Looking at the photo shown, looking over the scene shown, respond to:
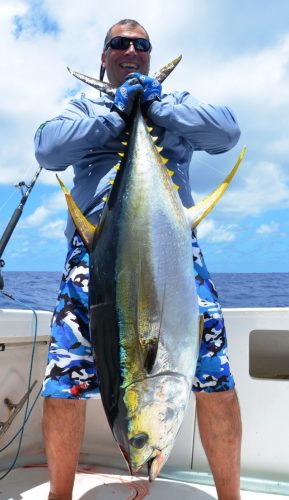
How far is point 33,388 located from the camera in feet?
8.74

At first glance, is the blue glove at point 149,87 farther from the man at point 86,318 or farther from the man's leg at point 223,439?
the man's leg at point 223,439

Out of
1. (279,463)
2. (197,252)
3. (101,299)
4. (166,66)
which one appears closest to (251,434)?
(279,463)

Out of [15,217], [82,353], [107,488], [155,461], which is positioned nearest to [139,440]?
[155,461]

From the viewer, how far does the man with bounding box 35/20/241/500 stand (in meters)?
1.74

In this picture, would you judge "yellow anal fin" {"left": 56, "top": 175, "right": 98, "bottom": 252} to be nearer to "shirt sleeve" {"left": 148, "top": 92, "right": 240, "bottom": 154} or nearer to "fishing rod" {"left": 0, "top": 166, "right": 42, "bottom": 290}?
"shirt sleeve" {"left": 148, "top": 92, "right": 240, "bottom": 154}

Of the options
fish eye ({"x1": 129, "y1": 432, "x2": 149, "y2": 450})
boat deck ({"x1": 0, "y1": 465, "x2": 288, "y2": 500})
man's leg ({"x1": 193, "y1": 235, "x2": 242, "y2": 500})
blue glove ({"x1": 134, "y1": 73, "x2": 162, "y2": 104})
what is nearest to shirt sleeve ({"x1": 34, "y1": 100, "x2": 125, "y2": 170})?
blue glove ({"x1": 134, "y1": 73, "x2": 162, "y2": 104})

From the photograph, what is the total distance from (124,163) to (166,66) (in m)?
0.53

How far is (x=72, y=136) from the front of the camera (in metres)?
1.73

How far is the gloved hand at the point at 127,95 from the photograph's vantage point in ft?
5.27

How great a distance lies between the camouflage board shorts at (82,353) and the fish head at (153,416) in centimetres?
52

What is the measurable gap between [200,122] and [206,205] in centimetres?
45

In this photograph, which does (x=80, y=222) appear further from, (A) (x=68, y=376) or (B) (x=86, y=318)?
(A) (x=68, y=376)

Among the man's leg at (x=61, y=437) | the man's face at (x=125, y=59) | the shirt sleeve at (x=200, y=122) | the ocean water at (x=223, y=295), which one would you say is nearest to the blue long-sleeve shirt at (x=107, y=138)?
the shirt sleeve at (x=200, y=122)

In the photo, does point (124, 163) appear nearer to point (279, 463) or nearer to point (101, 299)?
point (101, 299)
